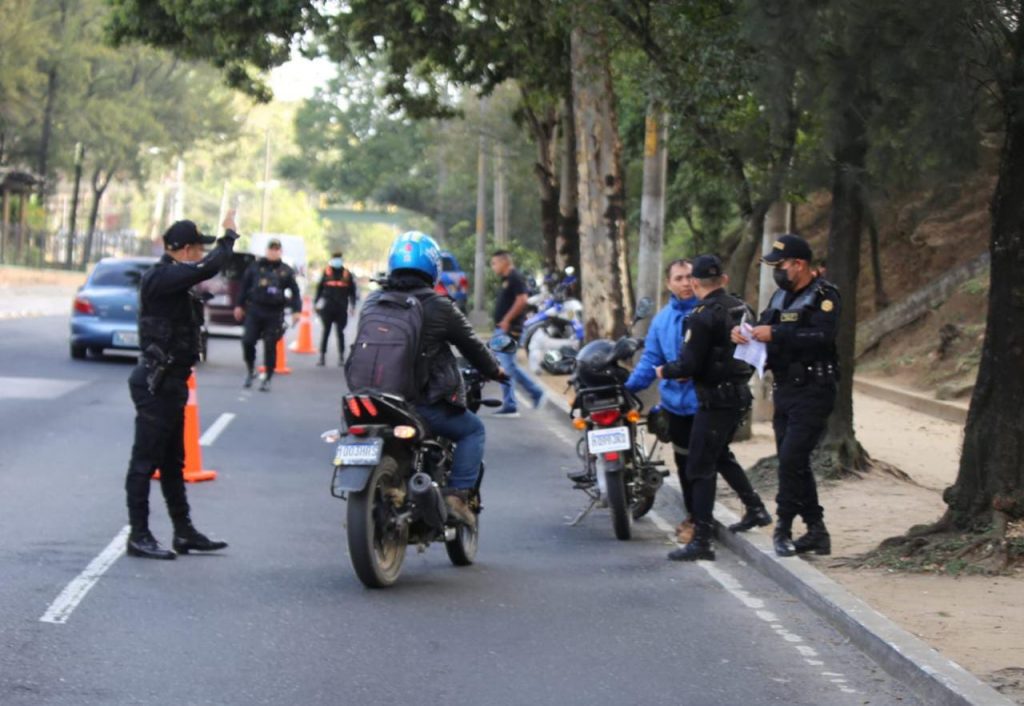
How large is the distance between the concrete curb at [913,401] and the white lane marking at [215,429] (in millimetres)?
8036

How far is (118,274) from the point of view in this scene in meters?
26.3

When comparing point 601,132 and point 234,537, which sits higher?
point 601,132

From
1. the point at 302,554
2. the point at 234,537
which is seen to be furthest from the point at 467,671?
the point at 234,537

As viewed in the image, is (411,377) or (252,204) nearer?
(411,377)

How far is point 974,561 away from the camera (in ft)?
31.3

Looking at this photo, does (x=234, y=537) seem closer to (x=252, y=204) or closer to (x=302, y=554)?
(x=302, y=554)

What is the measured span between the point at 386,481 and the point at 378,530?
258 millimetres

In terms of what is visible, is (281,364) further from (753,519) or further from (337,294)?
(753,519)

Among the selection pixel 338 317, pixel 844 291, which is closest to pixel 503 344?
pixel 844 291

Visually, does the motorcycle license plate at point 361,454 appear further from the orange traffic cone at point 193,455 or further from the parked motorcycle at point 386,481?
the orange traffic cone at point 193,455

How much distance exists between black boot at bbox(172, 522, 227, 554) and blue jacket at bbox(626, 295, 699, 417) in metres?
→ 2.83

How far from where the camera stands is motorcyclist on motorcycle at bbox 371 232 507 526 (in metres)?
8.92

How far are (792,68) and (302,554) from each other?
444 cm

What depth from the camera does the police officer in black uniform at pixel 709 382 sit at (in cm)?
1021
